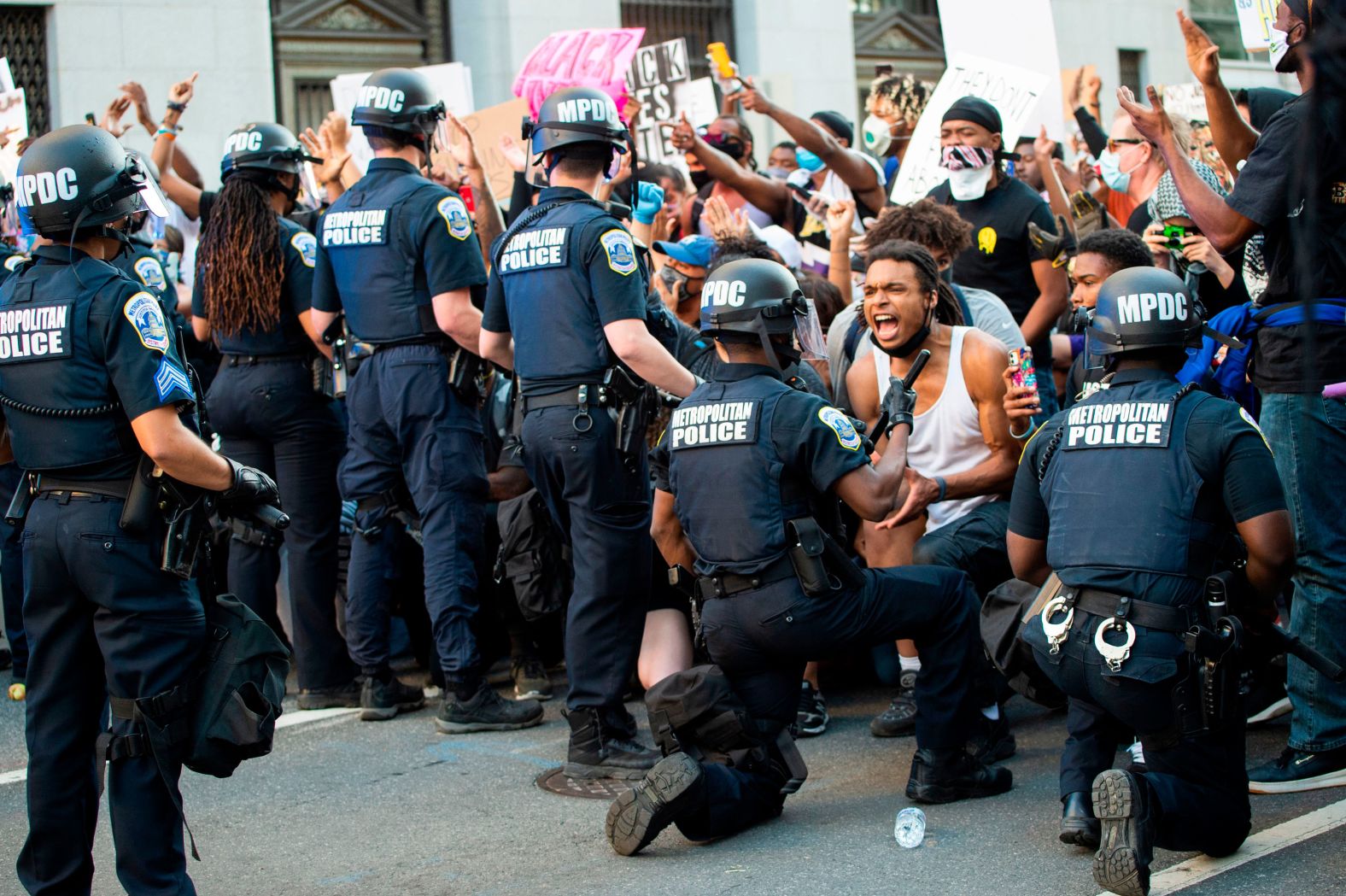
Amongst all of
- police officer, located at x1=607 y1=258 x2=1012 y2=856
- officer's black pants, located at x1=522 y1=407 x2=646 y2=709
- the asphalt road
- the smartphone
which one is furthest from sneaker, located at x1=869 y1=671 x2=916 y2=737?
the smartphone

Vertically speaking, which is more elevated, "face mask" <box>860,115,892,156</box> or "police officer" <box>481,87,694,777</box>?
"face mask" <box>860,115,892,156</box>

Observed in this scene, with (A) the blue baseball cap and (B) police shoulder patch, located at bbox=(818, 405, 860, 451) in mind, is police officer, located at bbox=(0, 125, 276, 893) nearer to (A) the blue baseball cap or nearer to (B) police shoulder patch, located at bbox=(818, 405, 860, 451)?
(B) police shoulder patch, located at bbox=(818, 405, 860, 451)

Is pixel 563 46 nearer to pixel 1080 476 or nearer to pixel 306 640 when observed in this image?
pixel 306 640

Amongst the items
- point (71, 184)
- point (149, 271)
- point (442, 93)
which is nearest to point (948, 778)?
point (71, 184)

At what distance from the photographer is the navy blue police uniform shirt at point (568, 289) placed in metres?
5.50

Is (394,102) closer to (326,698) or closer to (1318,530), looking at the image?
(326,698)

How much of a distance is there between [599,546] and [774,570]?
0.98 meters

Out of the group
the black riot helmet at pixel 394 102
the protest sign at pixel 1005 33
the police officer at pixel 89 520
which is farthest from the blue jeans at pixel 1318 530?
the protest sign at pixel 1005 33

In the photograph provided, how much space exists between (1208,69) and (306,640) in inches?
168

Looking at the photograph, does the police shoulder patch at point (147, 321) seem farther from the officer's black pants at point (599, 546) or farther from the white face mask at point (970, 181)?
the white face mask at point (970, 181)

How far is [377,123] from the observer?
6.38 metres

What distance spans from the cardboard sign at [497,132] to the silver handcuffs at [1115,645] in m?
6.14

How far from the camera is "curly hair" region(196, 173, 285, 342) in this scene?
6.71m

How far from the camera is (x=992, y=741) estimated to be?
550 centimetres
